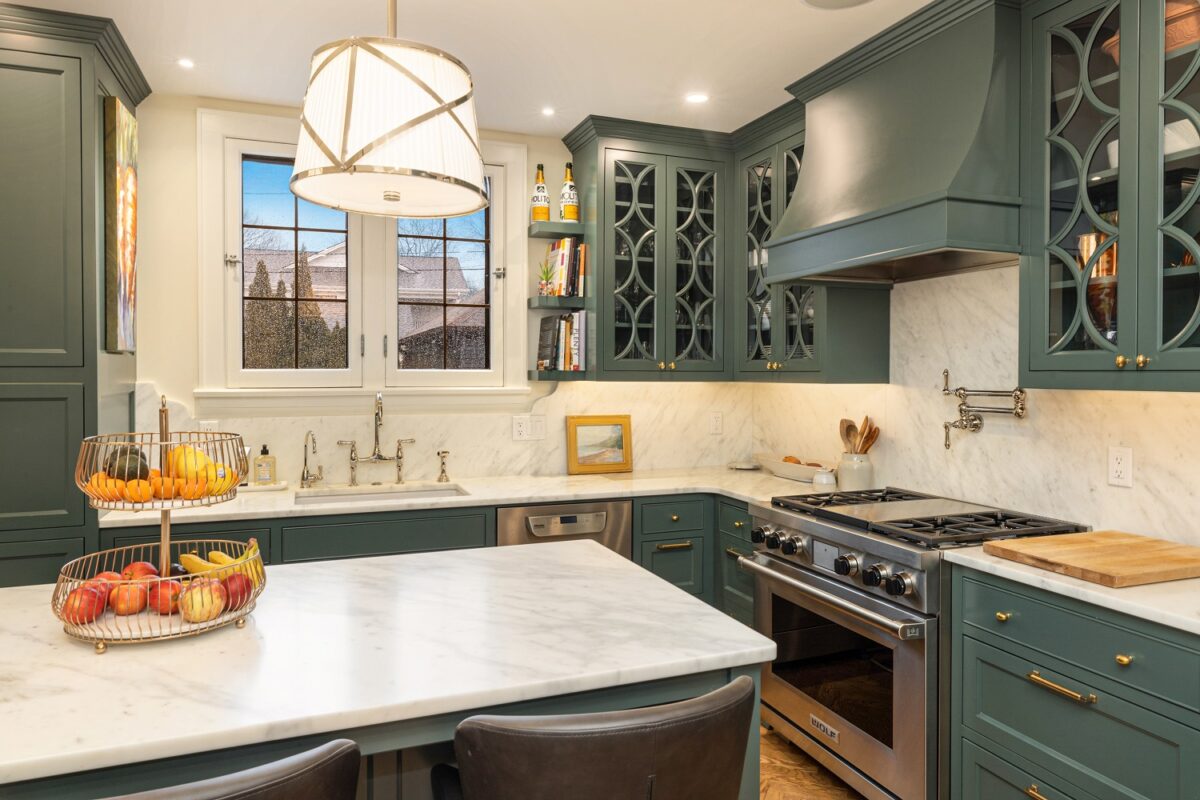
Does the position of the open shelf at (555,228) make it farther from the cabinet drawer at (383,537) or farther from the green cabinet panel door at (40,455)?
the green cabinet panel door at (40,455)

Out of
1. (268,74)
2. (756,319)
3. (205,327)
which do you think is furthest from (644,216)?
(205,327)

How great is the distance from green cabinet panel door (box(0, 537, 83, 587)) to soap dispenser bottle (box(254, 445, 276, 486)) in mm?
768

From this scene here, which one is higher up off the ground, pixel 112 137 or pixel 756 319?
pixel 112 137

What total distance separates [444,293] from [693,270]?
1.24 metres

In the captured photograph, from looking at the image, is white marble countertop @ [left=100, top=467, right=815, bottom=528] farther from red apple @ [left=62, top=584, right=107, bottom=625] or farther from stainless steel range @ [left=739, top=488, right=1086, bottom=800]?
red apple @ [left=62, top=584, right=107, bottom=625]

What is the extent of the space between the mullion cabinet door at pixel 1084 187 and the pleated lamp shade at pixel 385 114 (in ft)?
5.63

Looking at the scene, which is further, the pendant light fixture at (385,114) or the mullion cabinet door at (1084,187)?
the mullion cabinet door at (1084,187)

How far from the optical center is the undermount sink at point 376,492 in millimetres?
3362

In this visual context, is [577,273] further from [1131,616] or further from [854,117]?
[1131,616]

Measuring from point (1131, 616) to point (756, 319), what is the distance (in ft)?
7.10

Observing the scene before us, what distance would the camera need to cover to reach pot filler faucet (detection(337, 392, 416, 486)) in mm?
3521

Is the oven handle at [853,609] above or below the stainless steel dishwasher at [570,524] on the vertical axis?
below

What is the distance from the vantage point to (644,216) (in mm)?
3711

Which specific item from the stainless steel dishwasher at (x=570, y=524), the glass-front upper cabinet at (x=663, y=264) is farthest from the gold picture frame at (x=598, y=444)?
the stainless steel dishwasher at (x=570, y=524)
